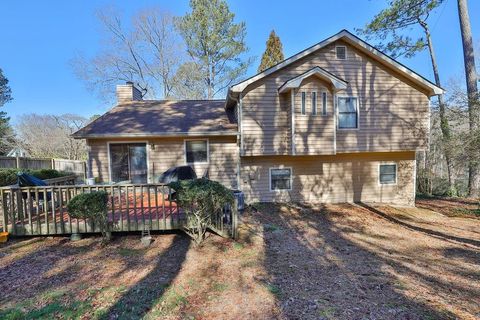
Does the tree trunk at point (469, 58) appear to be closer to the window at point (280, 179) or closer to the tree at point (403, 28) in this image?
the tree at point (403, 28)

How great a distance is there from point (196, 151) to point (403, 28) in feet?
43.9

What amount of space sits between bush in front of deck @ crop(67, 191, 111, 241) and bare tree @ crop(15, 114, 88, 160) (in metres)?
20.8

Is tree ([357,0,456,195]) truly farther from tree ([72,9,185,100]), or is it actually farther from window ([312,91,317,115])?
tree ([72,9,185,100])

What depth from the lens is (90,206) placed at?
503cm

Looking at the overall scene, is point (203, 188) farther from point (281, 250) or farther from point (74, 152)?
point (74, 152)

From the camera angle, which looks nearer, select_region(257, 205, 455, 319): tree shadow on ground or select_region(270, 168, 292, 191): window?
select_region(257, 205, 455, 319): tree shadow on ground

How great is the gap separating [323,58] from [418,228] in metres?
6.44

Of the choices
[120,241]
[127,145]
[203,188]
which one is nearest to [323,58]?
[203,188]

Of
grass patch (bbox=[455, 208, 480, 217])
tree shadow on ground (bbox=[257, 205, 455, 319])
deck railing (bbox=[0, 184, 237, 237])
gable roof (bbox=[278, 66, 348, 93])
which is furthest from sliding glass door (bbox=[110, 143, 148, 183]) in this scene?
grass patch (bbox=[455, 208, 480, 217])

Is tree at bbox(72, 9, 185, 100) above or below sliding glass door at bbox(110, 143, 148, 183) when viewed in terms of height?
above

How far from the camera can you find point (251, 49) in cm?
2109

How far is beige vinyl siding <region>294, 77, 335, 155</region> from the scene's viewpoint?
346 inches

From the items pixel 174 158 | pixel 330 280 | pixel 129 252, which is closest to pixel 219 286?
pixel 330 280

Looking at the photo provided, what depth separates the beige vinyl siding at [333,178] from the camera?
9.80 meters
